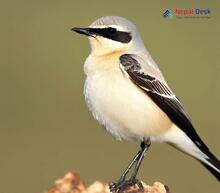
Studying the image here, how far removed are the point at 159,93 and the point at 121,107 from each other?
1.02ft

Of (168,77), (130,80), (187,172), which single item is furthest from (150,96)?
(168,77)

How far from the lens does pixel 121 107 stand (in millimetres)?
5391

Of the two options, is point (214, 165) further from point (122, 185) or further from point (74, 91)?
point (74, 91)

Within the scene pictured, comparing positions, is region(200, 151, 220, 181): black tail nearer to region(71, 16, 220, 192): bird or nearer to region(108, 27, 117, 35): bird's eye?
region(71, 16, 220, 192): bird

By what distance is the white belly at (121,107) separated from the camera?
537 centimetres

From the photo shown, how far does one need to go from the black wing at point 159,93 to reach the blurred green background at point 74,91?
1621mm

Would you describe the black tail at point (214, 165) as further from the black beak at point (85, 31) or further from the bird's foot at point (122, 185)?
the black beak at point (85, 31)

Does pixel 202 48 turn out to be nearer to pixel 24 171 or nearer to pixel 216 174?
pixel 24 171

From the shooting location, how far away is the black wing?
5480 mm
